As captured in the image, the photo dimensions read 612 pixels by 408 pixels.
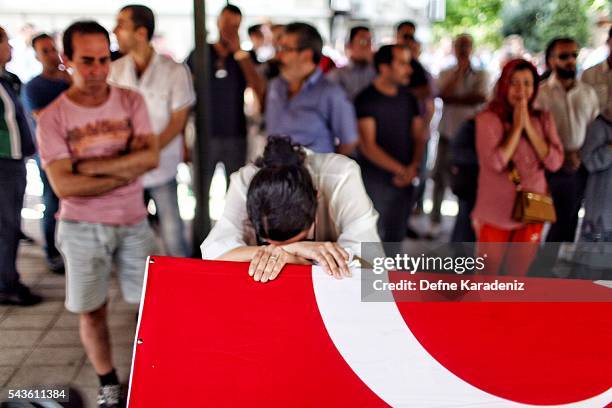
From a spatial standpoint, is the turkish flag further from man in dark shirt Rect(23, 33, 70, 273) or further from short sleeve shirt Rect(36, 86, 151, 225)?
man in dark shirt Rect(23, 33, 70, 273)

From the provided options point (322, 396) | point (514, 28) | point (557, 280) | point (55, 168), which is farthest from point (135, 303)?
point (514, 28)

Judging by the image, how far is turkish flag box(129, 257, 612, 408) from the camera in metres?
1.76

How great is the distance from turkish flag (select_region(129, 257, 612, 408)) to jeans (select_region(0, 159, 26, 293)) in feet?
3.24

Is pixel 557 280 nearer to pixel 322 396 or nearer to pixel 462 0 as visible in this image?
pixel 322 396

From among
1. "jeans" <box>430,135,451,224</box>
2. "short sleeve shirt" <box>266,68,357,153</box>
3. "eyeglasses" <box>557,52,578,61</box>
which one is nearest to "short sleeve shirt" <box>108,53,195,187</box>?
"short sleeve shirt" <box>266,68,357,153</box>

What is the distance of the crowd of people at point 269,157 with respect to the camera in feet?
7.16

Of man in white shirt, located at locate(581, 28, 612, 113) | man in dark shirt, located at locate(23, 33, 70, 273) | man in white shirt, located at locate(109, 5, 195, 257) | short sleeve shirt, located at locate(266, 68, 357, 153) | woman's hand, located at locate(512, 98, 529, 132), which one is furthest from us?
short sleeve shirt, located at locate(266, 68, 357, 153)

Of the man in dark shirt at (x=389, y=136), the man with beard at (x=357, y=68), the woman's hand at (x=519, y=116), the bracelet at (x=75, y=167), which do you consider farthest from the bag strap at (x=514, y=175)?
the bracelet at (x=75, y=167)

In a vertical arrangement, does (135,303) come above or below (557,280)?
below

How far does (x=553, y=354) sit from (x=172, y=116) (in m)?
2.38

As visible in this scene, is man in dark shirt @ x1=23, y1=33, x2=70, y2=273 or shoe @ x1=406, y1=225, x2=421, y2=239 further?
shoe @ x1=406, y1=225, x2=421, y2=239

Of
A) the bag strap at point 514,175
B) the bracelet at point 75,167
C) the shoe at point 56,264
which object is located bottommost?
the shoe at point 56,264

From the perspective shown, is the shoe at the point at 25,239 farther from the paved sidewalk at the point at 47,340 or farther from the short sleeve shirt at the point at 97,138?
the short sleeve shirt at the point at 97,138

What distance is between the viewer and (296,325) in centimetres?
179
